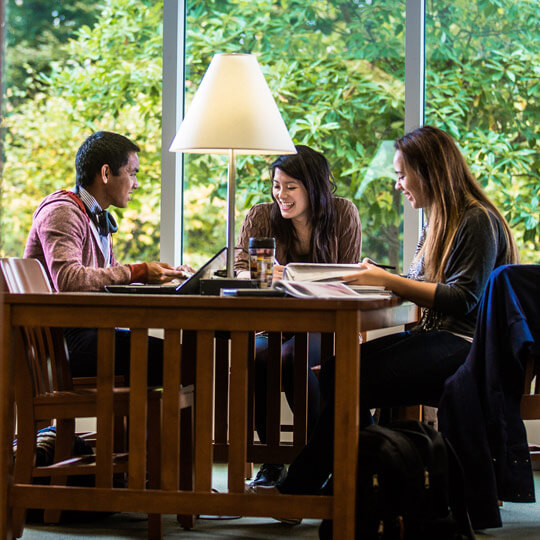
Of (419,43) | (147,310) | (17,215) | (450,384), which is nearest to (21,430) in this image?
(147,310)

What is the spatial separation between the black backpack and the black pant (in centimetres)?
97

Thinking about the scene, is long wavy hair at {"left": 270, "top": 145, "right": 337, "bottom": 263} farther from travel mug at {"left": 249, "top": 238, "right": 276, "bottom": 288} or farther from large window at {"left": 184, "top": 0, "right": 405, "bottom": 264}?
travel mug at {"left": 249, "top": 238, "right": 276, "bottom": 288}

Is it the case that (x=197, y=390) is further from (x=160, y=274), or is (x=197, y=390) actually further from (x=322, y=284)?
(x=160, y=274)

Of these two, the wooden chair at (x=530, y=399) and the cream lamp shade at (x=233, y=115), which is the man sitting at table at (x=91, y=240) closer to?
the cream lamp shade at (x=233, y=115)

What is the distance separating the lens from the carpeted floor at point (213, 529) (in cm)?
221

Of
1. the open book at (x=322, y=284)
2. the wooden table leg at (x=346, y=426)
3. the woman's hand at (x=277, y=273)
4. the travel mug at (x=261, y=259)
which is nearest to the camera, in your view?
the wooden table leg at (x=346, y=426)

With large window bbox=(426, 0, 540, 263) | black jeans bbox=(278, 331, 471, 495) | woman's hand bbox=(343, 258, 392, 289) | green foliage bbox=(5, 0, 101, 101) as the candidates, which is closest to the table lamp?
woman's hand bbox=(343, 258, 392, 289)

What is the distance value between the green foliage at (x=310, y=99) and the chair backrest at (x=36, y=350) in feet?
3.91

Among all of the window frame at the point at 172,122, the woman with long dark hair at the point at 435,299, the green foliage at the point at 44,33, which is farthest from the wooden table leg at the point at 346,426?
the green foliage at the point at 44,33

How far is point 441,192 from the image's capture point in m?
2.34

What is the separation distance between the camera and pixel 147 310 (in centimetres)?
175

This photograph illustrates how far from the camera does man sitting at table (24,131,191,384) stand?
8.29 feet

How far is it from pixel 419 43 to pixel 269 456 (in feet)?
6.04

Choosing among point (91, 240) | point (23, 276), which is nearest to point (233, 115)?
point (23, 276)
